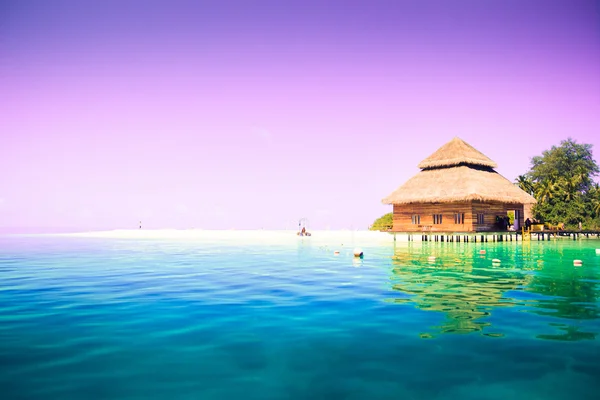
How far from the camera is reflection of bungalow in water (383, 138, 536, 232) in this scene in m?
37.3

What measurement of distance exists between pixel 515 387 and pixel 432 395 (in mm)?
1009

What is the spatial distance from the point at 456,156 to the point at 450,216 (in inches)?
264

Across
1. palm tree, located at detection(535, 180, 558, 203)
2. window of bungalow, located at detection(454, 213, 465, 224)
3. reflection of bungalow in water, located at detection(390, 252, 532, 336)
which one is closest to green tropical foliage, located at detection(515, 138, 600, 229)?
palm tree, located at detection(535, 180, 558, 203)

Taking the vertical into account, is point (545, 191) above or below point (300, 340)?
above

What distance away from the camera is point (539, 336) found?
6547mm

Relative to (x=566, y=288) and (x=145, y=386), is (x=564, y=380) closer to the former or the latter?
(x=145, y=386)

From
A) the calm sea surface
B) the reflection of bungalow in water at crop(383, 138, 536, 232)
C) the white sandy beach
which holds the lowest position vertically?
the calm sea surface

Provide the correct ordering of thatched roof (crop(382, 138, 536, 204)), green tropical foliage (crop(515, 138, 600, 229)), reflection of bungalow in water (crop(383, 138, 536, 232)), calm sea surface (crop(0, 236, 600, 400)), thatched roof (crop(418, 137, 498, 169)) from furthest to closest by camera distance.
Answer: green tropical foliage (crop(515, 138, 600, 229)), thatched roof (crop(418, 137, 498, 169)), reflection of bungalow in water (crop(383, 138, 536, 232)), thatched roof (crop(382, 138, 536, 204)), calm sea surface (crop(0, 236, 600, 400))

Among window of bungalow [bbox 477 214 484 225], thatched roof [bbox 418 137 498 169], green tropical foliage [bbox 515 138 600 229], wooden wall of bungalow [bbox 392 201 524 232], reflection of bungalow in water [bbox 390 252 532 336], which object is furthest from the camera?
green tropical foliage [bbox 515 138 600 229]

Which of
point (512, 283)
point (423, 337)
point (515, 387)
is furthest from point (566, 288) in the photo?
point (515, 387)

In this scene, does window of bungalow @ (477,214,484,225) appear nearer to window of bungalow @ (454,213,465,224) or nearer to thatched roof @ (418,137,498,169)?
window of bungalow @ (454,213,465,224)

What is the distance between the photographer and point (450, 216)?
127 ft

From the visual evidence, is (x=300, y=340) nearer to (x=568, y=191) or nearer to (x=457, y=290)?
(x=457, y=290)

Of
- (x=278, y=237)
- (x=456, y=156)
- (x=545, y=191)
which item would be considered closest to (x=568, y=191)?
(x=545, y=191)
